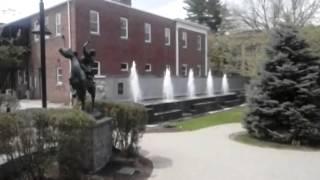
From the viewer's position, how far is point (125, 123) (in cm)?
920

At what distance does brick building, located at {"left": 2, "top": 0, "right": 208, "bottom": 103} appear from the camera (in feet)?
76.4

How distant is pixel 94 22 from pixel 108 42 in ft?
5.57

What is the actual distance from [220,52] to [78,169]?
1365 inches

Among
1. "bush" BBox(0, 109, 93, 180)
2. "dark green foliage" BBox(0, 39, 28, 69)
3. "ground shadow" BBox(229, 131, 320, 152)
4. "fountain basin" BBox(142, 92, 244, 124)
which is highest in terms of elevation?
"dark green foliage" BBox(0, 39, 28, 69)

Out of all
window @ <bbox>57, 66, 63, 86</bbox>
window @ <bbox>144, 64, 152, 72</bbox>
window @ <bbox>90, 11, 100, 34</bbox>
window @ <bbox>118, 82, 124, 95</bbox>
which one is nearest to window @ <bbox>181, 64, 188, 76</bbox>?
window @ <bbox>144, 64, 152, 72</bbox>

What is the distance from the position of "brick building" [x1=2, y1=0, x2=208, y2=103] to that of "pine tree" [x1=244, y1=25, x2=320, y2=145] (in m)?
7.94

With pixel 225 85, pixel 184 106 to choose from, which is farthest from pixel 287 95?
pixel 225 85

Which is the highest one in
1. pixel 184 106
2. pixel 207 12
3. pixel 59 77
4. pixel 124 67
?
pixel 207 12

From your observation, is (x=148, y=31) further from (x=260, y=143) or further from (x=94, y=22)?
(x=260, y=143)

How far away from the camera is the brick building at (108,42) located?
23.3m

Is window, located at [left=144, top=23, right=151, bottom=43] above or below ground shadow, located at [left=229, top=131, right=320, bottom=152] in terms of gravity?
above

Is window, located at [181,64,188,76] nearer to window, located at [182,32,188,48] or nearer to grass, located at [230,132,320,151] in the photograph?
window, located at [182,32,188,48]

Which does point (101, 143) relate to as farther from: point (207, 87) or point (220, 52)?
point (220, 52)

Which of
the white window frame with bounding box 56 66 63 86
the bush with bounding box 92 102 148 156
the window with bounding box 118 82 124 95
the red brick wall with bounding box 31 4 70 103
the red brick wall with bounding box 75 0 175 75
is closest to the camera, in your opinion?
the bush with bounding box 92 102 148 156
